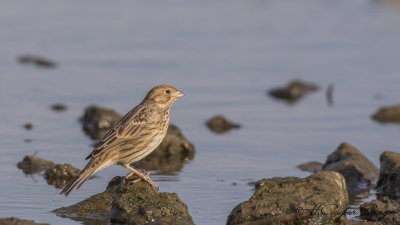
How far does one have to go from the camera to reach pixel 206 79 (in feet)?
59.5

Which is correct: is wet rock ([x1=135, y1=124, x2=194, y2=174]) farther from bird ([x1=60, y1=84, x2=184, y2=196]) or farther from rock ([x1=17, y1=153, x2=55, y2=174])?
bird ([x1=60, y1=84, x2=184, y2=196])

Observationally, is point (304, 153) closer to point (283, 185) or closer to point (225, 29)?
point (283, 185)

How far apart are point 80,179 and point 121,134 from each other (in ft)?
2.54

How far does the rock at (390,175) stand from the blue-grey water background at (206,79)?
1401 millimetres

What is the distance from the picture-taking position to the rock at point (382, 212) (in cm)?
977

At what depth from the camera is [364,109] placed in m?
16.7

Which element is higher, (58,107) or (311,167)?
(58,107)

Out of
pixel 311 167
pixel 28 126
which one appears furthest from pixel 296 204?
pixel 28 126

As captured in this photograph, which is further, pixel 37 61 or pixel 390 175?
pixel 37 61

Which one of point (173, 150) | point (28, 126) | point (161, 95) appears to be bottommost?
point (173, 150)

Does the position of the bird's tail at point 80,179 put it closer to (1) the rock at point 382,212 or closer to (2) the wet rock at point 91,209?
(2) the wet rock at point 91,209

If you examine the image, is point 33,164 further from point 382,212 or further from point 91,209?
point 382,212

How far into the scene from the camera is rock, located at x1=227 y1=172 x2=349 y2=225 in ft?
31.1

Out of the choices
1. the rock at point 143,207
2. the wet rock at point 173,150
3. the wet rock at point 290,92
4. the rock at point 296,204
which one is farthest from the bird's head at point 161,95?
the wet rock at point 290,92
